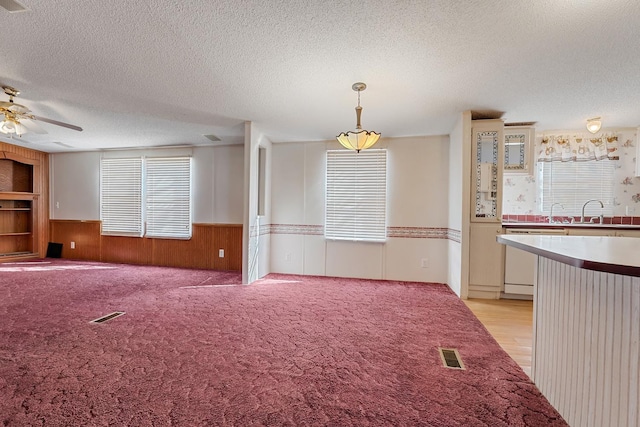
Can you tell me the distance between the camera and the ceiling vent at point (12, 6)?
171 cm

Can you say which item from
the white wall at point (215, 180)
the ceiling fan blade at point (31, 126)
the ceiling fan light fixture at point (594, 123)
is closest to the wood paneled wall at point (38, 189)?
the white wall at point (215, 180)

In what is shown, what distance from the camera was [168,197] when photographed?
5.57 metres

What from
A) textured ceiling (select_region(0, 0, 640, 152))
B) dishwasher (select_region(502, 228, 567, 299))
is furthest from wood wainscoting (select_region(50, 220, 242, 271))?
dishwasher (select_region(502, 228, 567, 299))

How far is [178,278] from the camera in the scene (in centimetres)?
447

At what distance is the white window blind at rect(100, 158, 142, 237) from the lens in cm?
572

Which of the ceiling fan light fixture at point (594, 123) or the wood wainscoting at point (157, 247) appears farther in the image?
the wood wainscoting at point (157, 247)

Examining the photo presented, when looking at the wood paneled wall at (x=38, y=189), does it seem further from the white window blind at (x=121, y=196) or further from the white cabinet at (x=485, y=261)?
the white cabinet at (x=485, y=261)

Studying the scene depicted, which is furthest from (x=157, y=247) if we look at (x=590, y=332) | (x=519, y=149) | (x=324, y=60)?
(x=519, y=149)

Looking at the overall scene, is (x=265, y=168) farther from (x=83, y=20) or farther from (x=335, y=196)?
(x=83, y=20)

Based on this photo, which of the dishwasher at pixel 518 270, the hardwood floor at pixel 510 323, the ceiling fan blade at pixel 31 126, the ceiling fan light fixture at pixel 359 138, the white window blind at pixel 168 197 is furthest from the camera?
the white window blind at pixel 168 197

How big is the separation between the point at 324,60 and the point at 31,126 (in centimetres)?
425

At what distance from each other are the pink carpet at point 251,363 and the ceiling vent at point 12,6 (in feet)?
7.44

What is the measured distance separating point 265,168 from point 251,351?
3.12m

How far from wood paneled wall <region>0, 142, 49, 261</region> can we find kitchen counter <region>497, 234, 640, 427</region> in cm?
837
